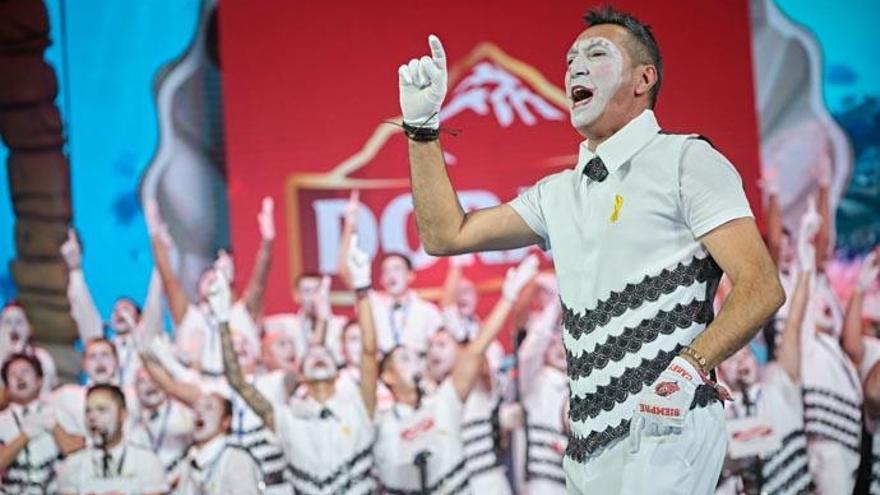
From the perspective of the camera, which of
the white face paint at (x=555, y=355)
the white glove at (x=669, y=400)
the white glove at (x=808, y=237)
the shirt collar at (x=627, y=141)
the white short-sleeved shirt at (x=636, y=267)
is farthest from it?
the white glove at (x=808, y=237)

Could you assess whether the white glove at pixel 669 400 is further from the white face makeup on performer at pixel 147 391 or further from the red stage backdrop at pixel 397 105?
the white face makeup on performer at pixel 147 391

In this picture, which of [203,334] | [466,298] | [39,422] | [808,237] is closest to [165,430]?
[203,334]

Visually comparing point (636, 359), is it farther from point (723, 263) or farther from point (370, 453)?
point (370, 453)

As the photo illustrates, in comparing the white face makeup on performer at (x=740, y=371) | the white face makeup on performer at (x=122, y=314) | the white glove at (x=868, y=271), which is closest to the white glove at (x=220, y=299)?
the white face makeup on performer at (x=122, y=314)

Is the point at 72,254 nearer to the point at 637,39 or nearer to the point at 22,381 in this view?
the point at 22,381

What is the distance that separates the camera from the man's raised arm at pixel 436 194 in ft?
7.47

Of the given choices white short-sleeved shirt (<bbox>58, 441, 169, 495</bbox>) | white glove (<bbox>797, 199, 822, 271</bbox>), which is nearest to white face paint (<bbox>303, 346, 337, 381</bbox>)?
white short-sleeved shirt (<bbox>58, 441, 169, 495</bbox>)

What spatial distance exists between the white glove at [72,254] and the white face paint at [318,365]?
3.43 feet

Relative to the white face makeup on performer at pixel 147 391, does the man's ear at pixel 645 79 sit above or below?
above

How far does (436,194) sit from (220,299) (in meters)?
3.13

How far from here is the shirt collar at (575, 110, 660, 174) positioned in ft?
7.08

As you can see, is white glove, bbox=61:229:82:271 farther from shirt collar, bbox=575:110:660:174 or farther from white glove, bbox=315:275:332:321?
shirt collar, bbox=575:110:660:174

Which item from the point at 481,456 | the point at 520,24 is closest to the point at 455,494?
the point at 481,456

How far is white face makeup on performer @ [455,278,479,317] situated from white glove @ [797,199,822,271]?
4.66 ft
